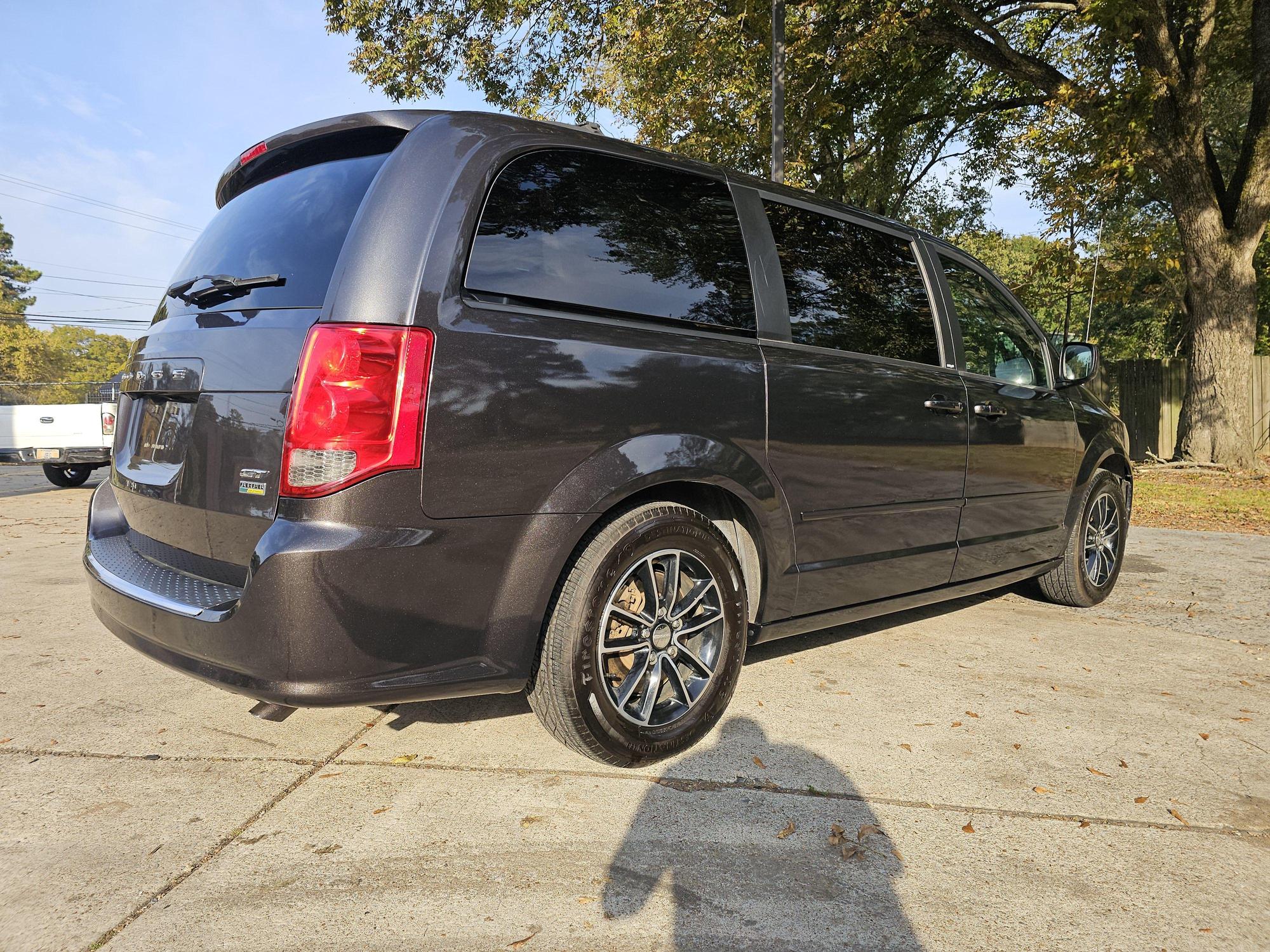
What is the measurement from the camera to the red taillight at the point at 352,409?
231 cm

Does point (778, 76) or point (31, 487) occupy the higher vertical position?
point (778, 76)

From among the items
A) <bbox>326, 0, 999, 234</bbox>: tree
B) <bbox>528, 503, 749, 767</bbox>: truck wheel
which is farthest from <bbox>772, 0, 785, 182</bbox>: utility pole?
<bbox>528, 503, 749, 767</bbox>: truck wheel

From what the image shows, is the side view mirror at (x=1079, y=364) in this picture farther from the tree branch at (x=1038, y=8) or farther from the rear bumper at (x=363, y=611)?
the tree branch at (x=1038, y=8)

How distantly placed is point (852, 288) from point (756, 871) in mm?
2362

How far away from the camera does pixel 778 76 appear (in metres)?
12.3

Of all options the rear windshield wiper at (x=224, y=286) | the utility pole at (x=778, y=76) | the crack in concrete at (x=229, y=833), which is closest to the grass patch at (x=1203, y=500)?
the utility pole at (x=778, y=76)

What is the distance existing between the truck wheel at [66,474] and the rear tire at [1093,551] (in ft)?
45.2

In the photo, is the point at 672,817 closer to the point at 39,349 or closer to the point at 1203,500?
the point at 1203,500

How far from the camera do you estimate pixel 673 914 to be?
212 centimetres

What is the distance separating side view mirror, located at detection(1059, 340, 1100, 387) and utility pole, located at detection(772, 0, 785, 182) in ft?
26.4

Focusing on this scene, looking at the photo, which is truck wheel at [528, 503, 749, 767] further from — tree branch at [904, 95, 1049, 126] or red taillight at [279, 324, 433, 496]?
tree branch at [904, 95, 1049, 126]

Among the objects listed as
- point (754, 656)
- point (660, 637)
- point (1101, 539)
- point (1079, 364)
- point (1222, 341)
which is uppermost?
point (1222, 341)

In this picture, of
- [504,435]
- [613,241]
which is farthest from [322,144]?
[504,435]

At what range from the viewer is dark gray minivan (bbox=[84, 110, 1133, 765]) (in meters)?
2.35
